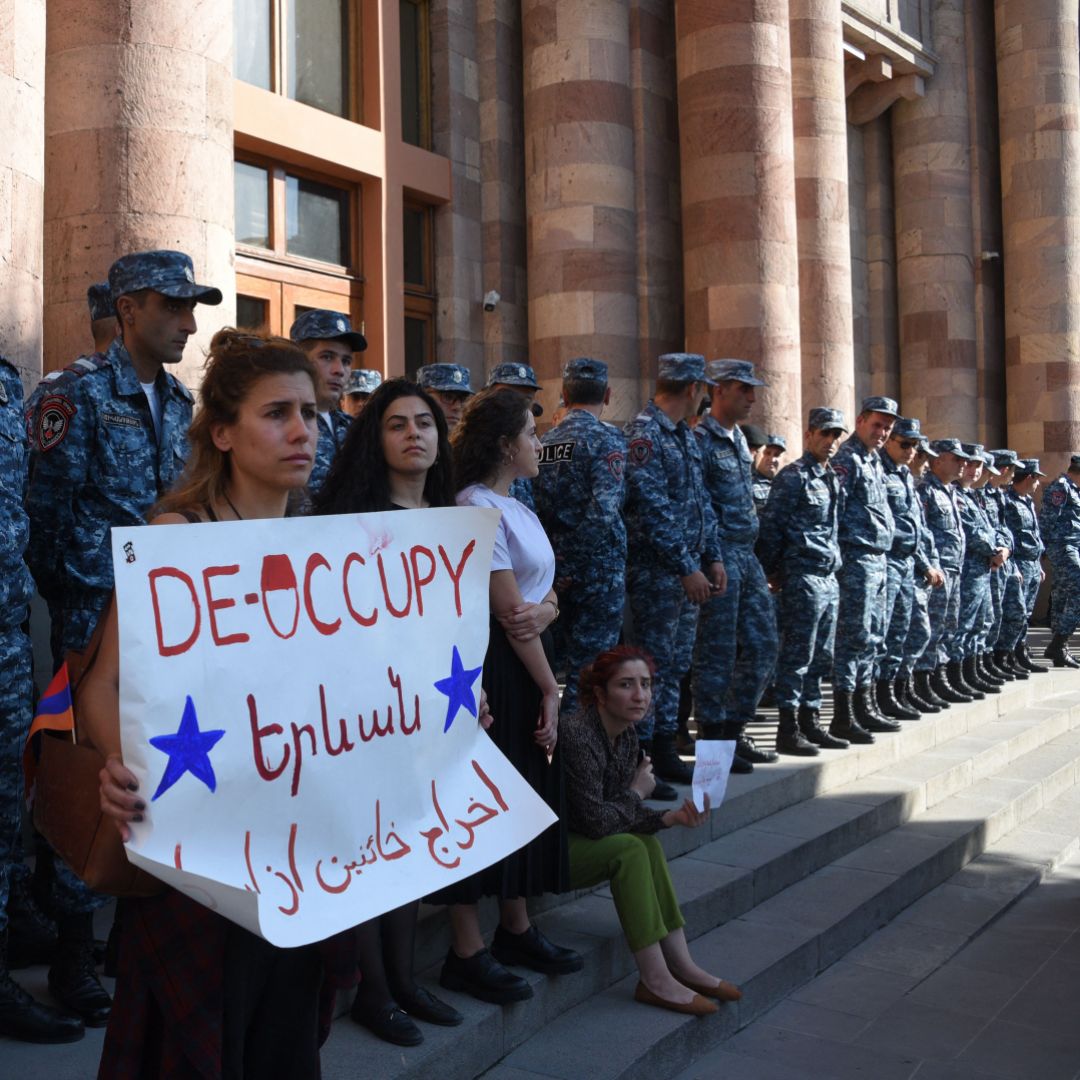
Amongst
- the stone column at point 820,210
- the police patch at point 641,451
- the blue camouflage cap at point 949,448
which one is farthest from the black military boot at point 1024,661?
the police patch at point 641,451

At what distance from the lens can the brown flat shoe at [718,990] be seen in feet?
13.9

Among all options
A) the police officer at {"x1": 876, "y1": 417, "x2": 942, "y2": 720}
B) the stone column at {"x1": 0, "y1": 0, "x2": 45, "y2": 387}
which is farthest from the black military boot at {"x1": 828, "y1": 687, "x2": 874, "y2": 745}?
the stone column at {"x1": 0, "y1": 0, "x2": 45, "y2": 387}

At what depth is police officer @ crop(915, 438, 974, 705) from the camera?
32.8ft

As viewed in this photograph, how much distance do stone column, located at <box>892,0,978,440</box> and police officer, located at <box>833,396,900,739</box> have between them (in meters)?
10.1

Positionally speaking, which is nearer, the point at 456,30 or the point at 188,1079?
the point at 188,1079

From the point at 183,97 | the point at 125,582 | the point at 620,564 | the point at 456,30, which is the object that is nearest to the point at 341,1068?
the point at 125,582

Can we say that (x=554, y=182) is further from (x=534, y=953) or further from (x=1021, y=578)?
(x=534, y=953)

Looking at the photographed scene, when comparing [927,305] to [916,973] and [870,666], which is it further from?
[916,973]

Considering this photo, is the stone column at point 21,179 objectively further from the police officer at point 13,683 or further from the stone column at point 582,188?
the stone column at point 582,188

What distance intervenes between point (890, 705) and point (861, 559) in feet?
4.25

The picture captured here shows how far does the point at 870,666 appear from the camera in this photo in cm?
847

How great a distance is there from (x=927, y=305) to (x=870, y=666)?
11.2 meters

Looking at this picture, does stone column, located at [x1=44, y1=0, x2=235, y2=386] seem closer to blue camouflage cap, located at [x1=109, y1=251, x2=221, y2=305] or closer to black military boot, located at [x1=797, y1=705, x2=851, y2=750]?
blue camouflage cap, located at [x1=109, y1=251, x2=221, y2=305]

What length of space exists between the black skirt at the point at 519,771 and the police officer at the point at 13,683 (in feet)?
3.76
